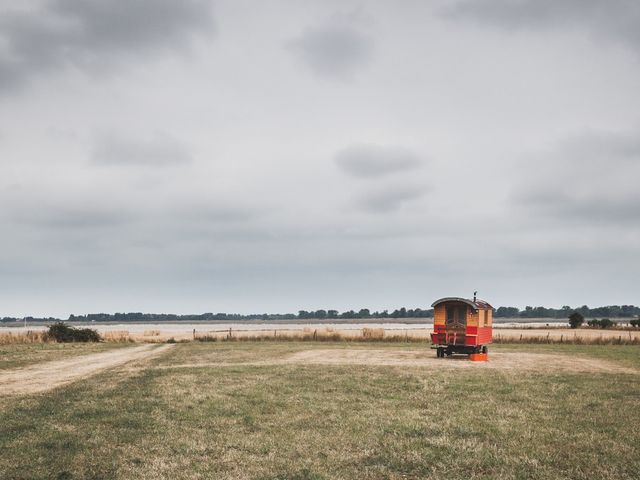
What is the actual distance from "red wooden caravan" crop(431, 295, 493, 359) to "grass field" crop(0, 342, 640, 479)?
13344 mm

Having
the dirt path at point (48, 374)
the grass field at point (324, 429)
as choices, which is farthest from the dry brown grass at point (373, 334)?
the grass field at point (324, 429)

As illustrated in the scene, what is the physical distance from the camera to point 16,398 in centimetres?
1791

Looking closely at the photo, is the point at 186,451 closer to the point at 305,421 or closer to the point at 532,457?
the point at 305,421

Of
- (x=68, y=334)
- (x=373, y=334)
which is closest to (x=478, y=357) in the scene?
(x=373, y=334)

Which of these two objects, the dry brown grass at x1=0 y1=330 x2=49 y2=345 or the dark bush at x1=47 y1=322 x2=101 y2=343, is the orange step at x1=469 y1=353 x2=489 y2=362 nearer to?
the dry brown grass at x1=0 y1=330 x2=49 y2=345

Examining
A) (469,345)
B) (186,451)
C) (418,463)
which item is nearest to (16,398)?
(186,451)

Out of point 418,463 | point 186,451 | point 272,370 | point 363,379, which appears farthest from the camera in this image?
point 272,370

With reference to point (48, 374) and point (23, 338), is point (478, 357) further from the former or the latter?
point (23, 338)

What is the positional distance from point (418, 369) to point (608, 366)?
11.3 m

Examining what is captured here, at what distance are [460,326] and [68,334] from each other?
137ft

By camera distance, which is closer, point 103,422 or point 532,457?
point 532,457

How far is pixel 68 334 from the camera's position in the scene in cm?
5859

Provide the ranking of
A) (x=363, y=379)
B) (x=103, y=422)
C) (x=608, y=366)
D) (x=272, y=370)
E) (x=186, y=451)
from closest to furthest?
(x=186, y=451), (x=103, y=422), (x=363, y=379), (x=272, y=370), (x=608, y=366)

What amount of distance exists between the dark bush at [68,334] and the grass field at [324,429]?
4012 cm
